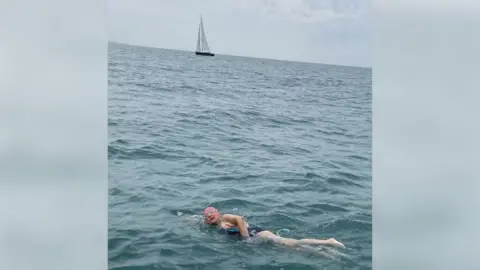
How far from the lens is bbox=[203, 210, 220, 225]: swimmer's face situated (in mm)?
4602

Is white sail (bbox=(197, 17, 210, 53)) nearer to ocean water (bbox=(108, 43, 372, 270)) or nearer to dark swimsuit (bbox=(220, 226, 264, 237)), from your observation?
ocean water (bbox=(108, 43, 372, 270))

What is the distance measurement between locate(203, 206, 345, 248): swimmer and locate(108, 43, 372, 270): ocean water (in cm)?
7

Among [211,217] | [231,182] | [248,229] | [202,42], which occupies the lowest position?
[248,229]

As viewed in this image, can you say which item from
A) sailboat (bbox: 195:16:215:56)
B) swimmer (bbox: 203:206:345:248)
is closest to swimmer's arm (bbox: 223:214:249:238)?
swimmer (bbox: 203:206:345:248)

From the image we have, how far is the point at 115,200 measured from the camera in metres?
5.12

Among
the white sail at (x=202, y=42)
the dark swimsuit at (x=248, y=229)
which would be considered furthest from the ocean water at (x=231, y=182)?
the white sail at (x=202, y=42)

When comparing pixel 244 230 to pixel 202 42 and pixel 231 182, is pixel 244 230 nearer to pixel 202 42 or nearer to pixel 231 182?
pixel 231 182

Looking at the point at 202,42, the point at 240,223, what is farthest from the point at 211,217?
the point at 202,42

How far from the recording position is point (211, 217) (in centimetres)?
462

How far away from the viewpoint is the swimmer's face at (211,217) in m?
4.60

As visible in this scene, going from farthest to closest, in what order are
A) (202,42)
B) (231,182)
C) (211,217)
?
(202,42) < (231,182) < (211,217)

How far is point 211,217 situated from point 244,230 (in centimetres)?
34
